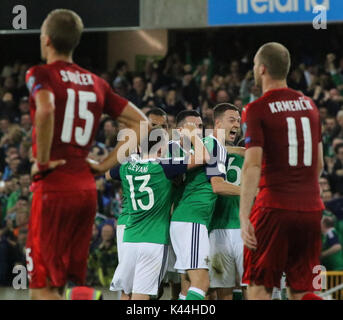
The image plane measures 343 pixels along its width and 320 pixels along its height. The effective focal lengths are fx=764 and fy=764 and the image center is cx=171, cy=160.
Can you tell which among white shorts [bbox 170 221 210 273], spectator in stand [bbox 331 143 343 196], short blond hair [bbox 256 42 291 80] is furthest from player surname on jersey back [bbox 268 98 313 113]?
spectator in stand [bbox 331 143 343 196]

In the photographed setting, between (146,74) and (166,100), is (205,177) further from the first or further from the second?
(146,74)

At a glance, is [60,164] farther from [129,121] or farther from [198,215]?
[198,215]

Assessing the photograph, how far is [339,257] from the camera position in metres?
10.0

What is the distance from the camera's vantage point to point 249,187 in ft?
16.5

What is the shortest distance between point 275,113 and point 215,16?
7.82 meters

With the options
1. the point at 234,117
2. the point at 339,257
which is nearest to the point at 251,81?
the point at 339,257

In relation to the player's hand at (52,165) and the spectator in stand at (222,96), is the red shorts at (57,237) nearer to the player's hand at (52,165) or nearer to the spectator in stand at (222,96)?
the player's hand at (52,165)

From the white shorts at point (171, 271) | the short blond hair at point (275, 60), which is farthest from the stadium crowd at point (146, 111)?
the short blond hair at point (275, 60)

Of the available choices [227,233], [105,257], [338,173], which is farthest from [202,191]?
[338,173]

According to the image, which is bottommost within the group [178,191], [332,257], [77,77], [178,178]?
[332,257]

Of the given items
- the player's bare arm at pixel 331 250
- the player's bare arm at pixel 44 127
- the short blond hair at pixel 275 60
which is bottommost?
the player's bare arm at pixel 331 250

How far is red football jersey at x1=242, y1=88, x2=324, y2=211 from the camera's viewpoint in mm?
5117

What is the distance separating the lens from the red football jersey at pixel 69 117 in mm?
4621

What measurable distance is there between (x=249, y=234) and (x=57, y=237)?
1274 millimetres
